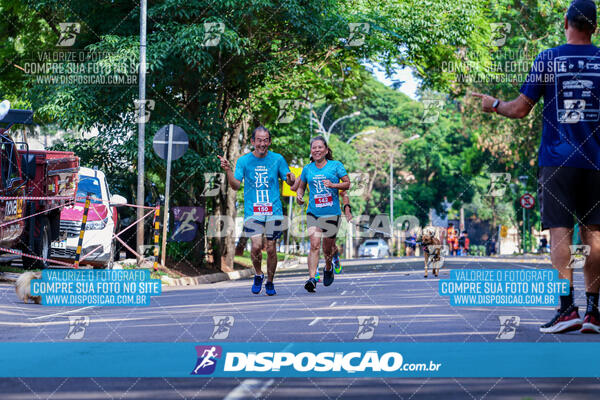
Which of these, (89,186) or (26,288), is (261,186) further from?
(89,186)

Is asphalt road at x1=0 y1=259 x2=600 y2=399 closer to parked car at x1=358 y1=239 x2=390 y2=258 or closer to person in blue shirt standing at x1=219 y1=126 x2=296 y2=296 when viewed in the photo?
person in blue shirt standing at x1=219 y1=126 x2=296 y2=296

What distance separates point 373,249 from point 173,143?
157ft

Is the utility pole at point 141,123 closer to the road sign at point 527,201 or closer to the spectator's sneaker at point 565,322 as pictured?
the spectator's sneaker at point 565,322

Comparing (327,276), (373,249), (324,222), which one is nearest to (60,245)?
(327,276)

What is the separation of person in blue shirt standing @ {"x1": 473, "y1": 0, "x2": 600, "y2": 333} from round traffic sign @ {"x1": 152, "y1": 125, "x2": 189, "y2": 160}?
573 inches

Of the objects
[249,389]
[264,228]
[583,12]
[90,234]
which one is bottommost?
[249,389]

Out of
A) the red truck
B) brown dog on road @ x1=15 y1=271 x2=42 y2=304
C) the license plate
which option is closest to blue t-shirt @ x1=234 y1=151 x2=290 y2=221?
brown dog on road @ x1=15 y1=271 x2=42 y2=304

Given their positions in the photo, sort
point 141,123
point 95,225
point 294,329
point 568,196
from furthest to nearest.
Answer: point 141,123 → point 95,225 → point 294,329 → point 568,196

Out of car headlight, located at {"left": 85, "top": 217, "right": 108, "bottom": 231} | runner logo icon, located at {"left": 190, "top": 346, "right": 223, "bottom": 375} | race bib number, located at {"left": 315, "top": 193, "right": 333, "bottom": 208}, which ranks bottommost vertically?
runner logo icon, located at {"left": 190, "top": 346, "right": 223, "bottom": 375}

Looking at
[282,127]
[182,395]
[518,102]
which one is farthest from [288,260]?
[182,395]

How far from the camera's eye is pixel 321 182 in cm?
1341

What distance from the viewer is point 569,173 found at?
7547mm

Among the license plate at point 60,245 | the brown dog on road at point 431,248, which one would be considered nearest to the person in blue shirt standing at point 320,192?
the license plate at point 60,245

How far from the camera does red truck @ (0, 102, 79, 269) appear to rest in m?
16.0
